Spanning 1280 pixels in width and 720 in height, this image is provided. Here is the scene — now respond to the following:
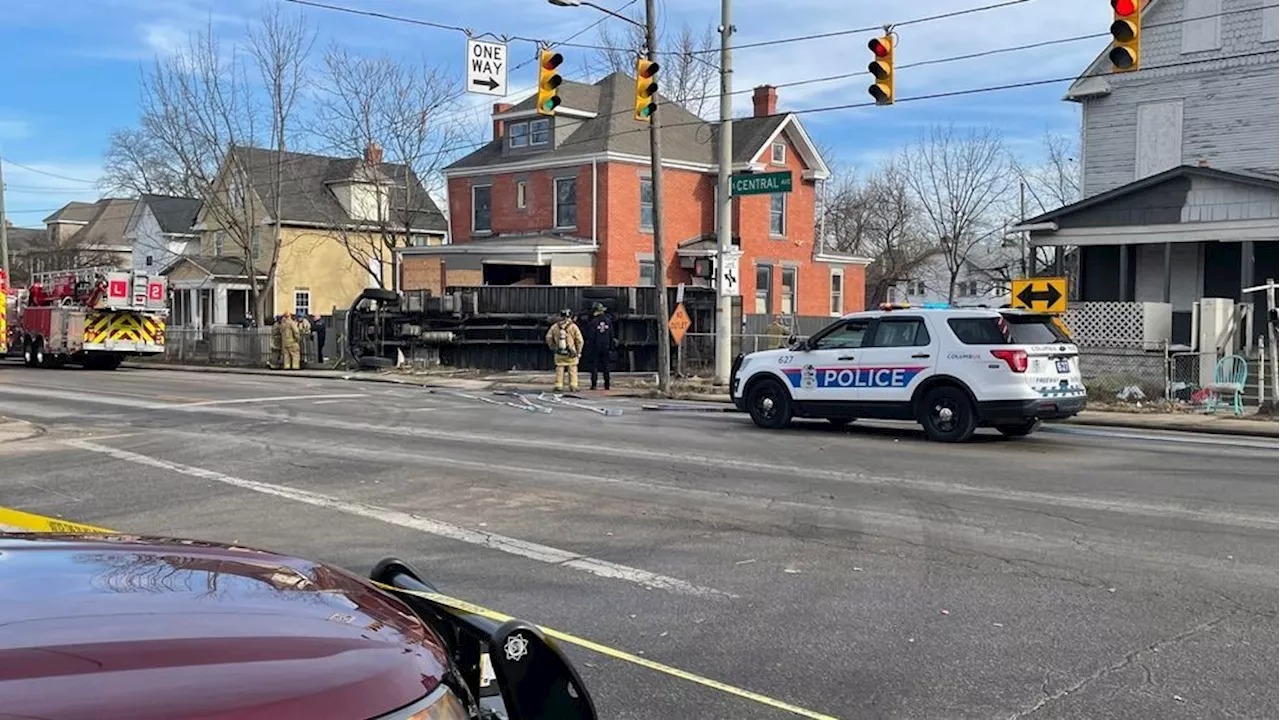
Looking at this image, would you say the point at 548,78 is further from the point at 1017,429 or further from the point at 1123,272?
the point at 1123,272

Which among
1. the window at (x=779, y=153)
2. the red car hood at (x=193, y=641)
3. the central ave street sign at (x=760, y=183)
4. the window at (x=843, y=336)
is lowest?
the red car hood at (x=193, y=641)

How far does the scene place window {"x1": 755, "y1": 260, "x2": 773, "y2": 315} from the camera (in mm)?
39875

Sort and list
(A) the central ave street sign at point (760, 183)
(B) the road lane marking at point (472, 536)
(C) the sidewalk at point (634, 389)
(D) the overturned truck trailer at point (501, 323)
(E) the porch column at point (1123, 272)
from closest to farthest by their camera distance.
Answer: (B) the road lane marking at point (472, 536)
(C) the sidewalk at point (634, 389)
(A) the central ave street sign at point (760, 183)
(E) the porch column at point (1123, 272)
(D) the overturned truck trailer at point (501, 323)

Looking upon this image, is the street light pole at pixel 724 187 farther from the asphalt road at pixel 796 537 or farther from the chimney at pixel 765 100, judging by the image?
the chimney at pixel 765 100

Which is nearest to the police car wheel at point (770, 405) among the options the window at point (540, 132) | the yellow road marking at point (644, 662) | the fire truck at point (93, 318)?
the yellow road marking at point (644, 662)

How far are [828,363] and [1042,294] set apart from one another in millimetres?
5038

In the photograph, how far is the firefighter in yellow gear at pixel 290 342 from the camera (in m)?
32.1

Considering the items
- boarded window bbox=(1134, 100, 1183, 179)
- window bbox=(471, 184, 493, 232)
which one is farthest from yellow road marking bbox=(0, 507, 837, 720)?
window bbox=(471, 184, 493, 232)

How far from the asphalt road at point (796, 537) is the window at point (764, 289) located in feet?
81.7

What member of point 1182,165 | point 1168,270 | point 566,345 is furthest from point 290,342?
point 1182,165

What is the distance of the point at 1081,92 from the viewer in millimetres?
28750

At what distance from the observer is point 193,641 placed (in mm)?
2123

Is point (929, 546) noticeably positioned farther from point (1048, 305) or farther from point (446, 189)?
point (446, 189)

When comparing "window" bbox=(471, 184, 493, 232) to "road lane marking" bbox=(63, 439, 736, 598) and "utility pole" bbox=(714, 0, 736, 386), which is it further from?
"road lane marking" bbox=(63, 439, 736, 598)
